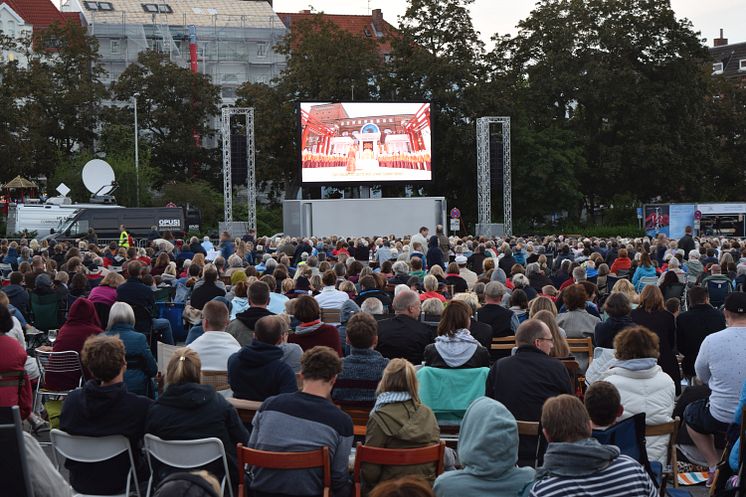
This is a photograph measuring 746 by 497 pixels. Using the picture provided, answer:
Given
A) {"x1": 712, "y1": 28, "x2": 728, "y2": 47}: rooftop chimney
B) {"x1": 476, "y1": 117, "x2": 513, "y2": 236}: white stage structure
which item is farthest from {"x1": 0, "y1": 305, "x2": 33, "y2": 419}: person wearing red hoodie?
{"x1": 712, "y1": 28, "x2": 728, "y2": 47}: rooftop chimney

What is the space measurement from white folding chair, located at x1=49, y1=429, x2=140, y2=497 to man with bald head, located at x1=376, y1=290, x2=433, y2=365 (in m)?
3.00

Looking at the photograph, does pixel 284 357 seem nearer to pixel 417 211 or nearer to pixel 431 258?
pixel 431 258

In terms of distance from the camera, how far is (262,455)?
5113 millimetres

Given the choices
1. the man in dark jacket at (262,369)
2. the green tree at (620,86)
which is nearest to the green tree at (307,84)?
the green tree at (620,86)

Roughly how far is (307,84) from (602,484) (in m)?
44.8

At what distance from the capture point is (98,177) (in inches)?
1676

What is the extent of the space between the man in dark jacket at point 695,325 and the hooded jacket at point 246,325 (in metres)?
3.83

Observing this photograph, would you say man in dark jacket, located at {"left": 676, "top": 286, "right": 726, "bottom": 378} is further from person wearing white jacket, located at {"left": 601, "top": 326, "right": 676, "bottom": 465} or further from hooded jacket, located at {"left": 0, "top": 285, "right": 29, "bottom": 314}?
hooded jacket, located at {"left": 0, "top": 285, "right": 29, "bottom": 314}

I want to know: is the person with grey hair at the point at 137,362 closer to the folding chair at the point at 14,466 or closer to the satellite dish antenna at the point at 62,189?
the folding chair at the point at 14,466

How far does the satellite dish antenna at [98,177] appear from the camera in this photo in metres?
42.2

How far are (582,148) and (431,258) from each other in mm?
32076

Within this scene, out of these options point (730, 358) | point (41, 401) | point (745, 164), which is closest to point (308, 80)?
point (745, 164)

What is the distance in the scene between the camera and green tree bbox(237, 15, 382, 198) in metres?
47.6

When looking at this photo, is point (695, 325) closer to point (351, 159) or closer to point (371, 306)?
point (371, 306)
